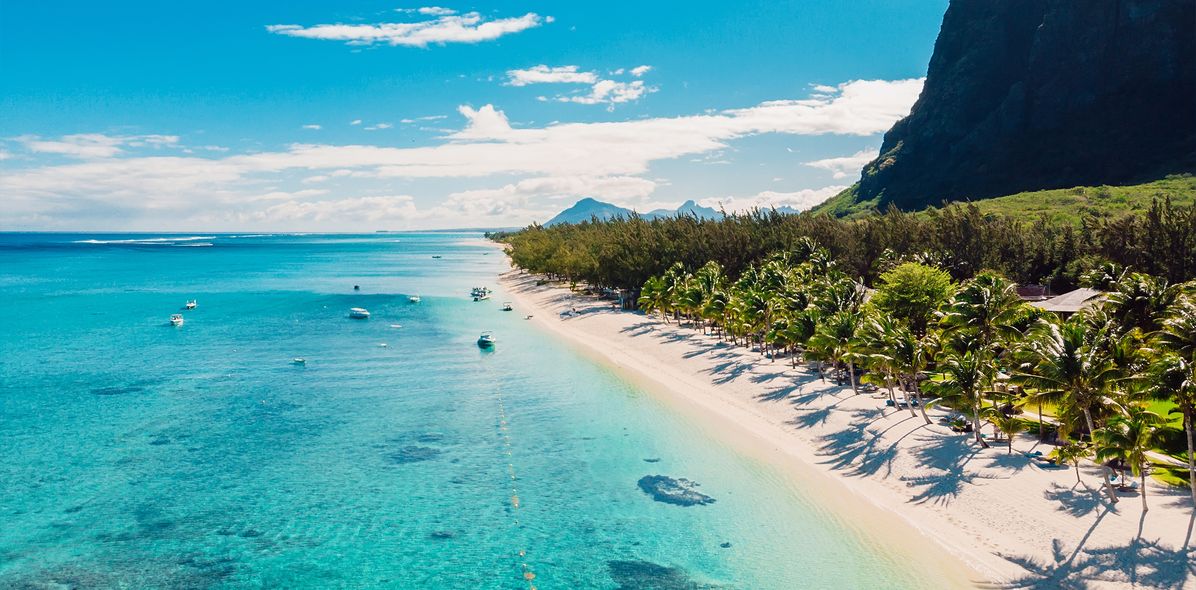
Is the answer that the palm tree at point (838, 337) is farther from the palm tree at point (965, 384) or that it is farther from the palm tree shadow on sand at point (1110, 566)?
the palm tree shadow on sand at point (1110, 566)

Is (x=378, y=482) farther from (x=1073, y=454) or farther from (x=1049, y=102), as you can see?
(x=1049, y=102)

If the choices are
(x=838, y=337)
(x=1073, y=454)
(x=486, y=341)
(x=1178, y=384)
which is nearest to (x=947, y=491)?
(x=1073, y=454)

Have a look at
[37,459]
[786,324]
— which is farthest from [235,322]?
[786,324]

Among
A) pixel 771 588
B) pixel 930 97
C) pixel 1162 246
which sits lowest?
pixel 771 588

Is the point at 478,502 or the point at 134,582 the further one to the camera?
the point at 478,502

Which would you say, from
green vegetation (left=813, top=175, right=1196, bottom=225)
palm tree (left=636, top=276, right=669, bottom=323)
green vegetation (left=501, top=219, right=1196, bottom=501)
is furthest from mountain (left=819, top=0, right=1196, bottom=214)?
palm tree (left=636, top=276, right=669, bottom=323)

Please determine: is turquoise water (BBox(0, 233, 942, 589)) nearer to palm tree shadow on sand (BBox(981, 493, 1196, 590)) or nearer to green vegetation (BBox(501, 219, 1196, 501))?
palm tree shadow on sand (BBox(981, 493, 1196, 590))

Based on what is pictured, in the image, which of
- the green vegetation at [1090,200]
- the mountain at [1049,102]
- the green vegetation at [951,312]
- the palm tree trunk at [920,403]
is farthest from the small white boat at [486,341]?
the mountain at [1049,102]

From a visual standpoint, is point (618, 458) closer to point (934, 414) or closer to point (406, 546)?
point (406, 546)
